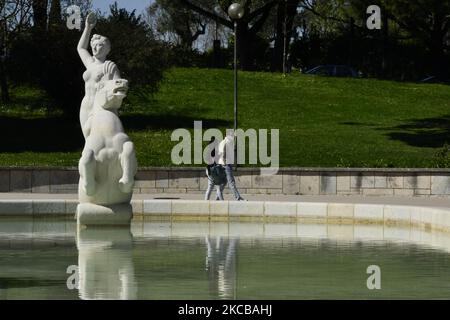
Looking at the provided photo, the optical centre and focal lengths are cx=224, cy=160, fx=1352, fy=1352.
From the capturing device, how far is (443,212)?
21.1 m

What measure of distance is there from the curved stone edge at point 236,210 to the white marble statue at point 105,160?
7.48 ft

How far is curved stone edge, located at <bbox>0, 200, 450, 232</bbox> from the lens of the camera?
2309cm

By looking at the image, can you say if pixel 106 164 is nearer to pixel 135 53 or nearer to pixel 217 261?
pixel 217 261

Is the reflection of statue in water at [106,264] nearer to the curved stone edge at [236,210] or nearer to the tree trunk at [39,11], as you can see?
the curved stone edge at [236,210]

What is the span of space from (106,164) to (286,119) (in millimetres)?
19779

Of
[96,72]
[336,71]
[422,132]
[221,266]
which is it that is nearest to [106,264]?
[221,266]

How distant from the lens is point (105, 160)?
20.4 m

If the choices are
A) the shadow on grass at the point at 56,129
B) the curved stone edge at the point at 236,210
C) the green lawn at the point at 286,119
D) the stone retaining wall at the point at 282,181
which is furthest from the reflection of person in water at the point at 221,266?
the shadow on grass at the point at 56,129

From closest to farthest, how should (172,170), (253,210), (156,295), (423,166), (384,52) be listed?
(156,295) < (253,210) < (172,170) < (423,166) < (384,52)

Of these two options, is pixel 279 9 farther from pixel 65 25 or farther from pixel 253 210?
pixel 253 210

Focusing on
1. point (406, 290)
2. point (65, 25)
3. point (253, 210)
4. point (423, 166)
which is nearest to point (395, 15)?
point (65, 25)

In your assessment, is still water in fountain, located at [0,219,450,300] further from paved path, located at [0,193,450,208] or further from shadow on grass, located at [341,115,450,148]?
shadow on grass, located at [341,115,450,148]

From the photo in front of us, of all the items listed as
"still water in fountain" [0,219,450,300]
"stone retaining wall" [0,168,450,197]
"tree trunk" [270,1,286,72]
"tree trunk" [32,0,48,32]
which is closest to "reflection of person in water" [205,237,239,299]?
"still water in fountain" [0,219,450,300]

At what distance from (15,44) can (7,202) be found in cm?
1613
